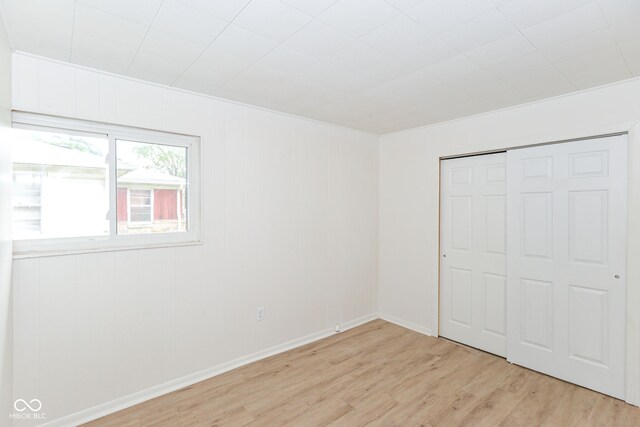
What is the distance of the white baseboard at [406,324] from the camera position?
3.74 m

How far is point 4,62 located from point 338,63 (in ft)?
Result: 6.25

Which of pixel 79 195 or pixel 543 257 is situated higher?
pixel 79 195

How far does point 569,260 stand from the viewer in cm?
274

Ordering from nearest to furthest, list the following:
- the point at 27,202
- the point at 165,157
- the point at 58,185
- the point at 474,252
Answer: the point at 27,202 → the point at 58,185 → the point at 165,157 → the point at 474,252

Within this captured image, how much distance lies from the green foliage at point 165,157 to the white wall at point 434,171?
2.56 m

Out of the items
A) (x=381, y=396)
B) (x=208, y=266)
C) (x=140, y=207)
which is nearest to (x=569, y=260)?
(x=381, y=396)

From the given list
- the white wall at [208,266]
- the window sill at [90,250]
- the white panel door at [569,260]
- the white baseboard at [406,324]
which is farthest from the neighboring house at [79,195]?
the white panel door at [569,260]

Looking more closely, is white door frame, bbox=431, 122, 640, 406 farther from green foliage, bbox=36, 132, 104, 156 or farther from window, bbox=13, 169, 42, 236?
window, bbox=13, 169, 42, 236

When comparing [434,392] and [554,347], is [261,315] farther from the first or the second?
[554,347]

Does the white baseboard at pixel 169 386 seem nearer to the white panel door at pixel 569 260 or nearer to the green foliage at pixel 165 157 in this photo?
the green foliage at pixel 165 157

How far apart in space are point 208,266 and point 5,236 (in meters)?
1.34

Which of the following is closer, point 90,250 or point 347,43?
point 347,43

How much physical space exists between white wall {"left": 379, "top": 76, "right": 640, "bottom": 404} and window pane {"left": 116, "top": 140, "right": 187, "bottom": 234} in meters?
2.57

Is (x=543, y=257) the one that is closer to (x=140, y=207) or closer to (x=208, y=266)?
(x=208, y=266)
